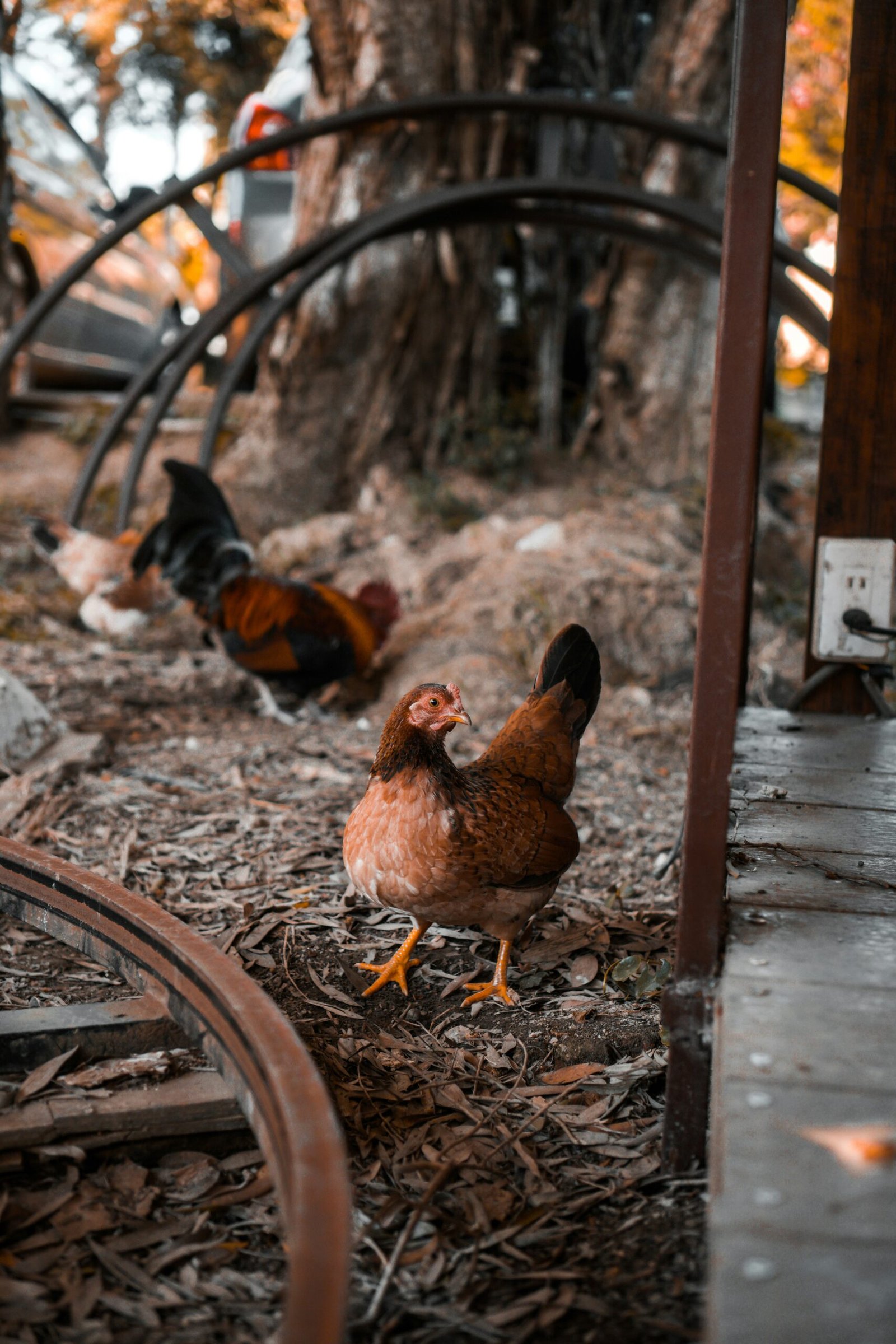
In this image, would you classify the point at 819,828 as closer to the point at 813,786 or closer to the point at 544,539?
the point at 813,786

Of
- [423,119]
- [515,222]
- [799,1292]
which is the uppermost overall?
[423,119]

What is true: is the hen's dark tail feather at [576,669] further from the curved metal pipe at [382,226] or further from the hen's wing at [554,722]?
the curved metal pipe at [382,226]

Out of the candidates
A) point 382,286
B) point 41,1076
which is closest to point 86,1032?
point 41,1076

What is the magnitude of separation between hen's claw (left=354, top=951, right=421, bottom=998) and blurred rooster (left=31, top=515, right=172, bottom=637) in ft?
12.1

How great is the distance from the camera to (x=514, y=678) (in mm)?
4727

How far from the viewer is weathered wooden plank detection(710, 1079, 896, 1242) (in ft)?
3.41

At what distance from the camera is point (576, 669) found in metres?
2.70

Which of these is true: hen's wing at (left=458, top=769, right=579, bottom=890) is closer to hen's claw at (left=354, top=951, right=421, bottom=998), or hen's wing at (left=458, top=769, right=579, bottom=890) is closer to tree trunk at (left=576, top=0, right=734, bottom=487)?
hen's claw at (left=354, top=951, right=421, bottom=998)

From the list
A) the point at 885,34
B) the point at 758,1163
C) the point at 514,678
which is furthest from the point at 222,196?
the point at 758,1163

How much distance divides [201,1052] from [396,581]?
4.33 m

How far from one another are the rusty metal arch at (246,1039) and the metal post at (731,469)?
0.58 m

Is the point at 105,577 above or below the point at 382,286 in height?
below

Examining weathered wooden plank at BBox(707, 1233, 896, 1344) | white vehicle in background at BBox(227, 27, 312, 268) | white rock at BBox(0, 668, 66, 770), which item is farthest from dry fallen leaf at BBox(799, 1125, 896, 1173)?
white vehicle in background at BBox(227, 27, 312, 268)

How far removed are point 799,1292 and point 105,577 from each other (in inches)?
210
